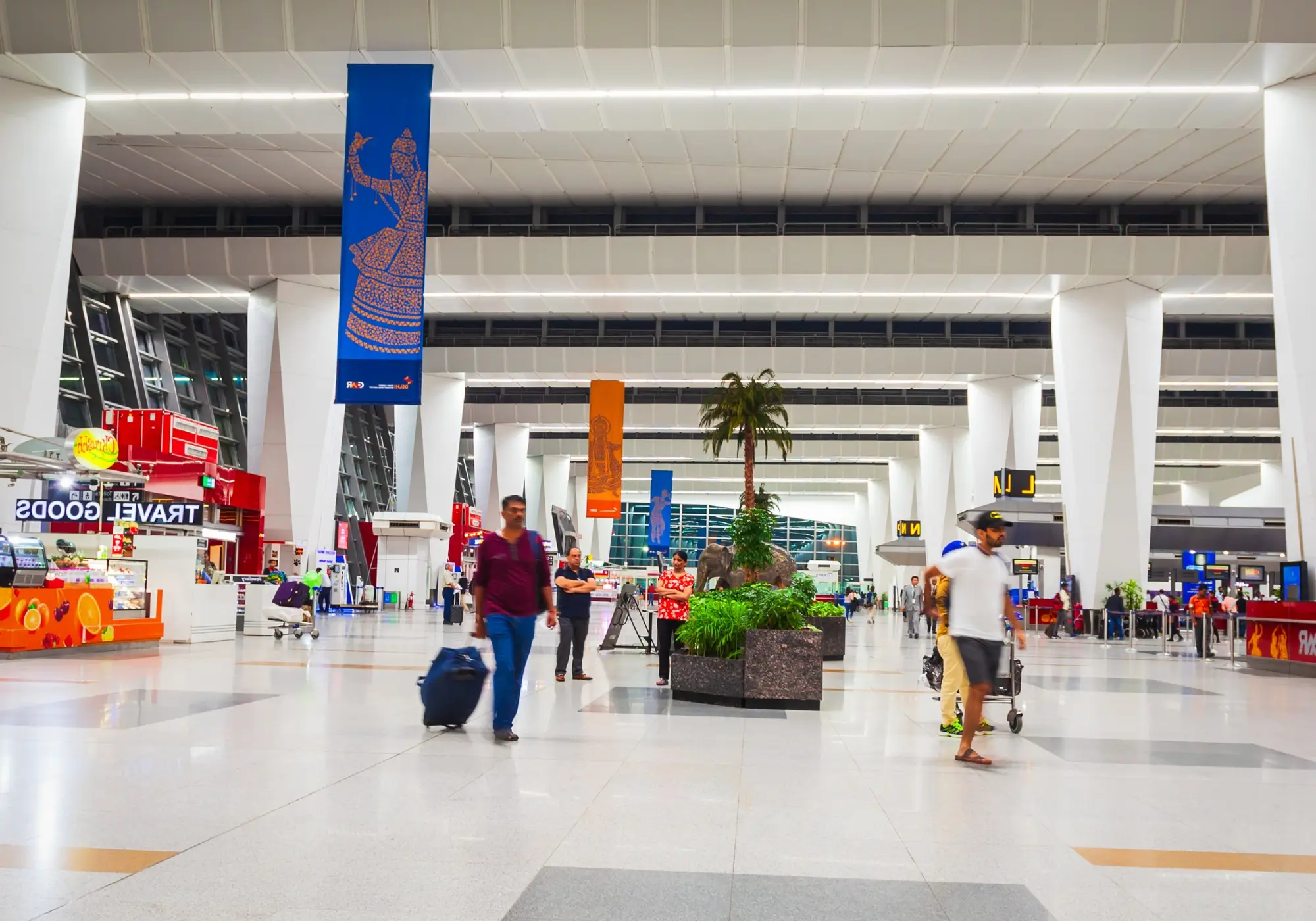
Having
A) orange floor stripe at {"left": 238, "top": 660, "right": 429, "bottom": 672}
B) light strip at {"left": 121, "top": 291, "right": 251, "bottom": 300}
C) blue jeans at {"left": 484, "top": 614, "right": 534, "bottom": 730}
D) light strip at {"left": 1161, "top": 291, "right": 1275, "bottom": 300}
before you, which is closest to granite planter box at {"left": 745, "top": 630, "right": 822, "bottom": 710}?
blue jeans at {"left": 484, "top": 614, "right": 534, "bottom": 730}

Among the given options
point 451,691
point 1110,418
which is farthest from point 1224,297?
point 451,691

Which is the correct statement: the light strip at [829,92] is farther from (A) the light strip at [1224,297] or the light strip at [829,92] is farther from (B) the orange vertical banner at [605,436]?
(B) the orange vertical banner at [605,436]

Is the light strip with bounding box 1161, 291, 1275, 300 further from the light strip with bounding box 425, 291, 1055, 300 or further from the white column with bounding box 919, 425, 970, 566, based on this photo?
the white column with bounding box 919, 425, 970, 566

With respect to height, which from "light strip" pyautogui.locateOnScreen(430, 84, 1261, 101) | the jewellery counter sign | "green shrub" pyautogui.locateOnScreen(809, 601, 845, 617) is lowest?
"green shrub" pyautogui.locateOnScreen(809, 601, 845, 617)

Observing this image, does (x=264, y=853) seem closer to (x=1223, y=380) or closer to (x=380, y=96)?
(x=380, y=96)

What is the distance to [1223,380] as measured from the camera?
35.9 m

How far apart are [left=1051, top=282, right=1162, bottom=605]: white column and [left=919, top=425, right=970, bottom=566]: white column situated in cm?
1948

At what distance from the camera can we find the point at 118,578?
1694cm

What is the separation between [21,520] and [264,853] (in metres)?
21.7

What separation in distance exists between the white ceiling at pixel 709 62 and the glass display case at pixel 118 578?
736 cm

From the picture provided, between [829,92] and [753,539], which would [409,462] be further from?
[829,92]

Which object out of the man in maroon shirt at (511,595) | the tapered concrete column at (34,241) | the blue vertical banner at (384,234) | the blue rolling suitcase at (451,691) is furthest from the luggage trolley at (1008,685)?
the tapered concrete column at (34,241)

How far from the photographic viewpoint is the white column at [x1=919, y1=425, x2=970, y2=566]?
47.8 m

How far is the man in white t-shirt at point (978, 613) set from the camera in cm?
762
